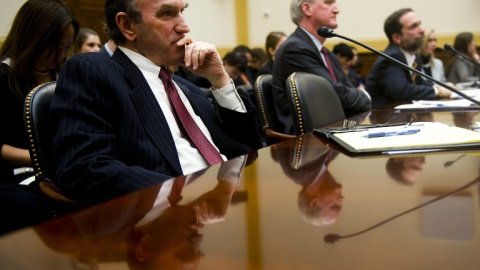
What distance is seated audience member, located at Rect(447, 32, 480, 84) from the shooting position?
194 inches

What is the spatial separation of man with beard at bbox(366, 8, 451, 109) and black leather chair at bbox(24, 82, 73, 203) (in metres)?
2.29

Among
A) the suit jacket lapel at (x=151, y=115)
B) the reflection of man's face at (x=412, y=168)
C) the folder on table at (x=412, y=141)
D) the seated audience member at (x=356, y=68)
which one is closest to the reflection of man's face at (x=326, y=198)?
the reflection of man's face at (x=412, y=168)

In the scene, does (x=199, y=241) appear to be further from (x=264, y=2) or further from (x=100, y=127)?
(x=264, y=2)

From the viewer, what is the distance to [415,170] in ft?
2.49

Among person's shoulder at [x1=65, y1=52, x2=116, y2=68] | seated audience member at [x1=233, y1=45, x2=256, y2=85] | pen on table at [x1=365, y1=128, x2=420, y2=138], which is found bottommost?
seated audience member at [x1=233, y1=45, x2=256, y2=85]

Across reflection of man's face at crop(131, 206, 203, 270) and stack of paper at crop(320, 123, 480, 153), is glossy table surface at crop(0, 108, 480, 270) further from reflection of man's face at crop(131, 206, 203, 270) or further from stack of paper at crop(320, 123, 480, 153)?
stack of paper at crop(320, 123, 480, 153)

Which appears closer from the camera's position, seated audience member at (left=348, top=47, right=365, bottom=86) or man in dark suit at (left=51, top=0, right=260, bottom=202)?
man in dark suit at (left=51, top=0, right=260, bottom=202)

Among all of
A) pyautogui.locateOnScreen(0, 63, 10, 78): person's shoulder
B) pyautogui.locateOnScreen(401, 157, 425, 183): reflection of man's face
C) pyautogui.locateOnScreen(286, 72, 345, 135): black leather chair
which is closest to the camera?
pyautogui.locateOnScreen(401, 157, 425, 183): reflection of man's face

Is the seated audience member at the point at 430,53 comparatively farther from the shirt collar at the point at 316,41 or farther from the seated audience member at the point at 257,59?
the shirt collar at the point at 316,41

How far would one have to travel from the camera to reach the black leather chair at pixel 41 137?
1176mm

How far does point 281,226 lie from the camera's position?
20.2 inches

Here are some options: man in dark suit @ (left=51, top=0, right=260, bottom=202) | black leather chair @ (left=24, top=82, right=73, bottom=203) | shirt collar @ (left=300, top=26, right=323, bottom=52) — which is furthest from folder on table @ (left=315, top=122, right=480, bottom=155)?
shirt collar @ (left=300, top=26, right=323, bottom=52)

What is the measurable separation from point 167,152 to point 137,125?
10cm

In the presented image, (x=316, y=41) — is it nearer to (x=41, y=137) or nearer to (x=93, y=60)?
(x=93, y=60)
